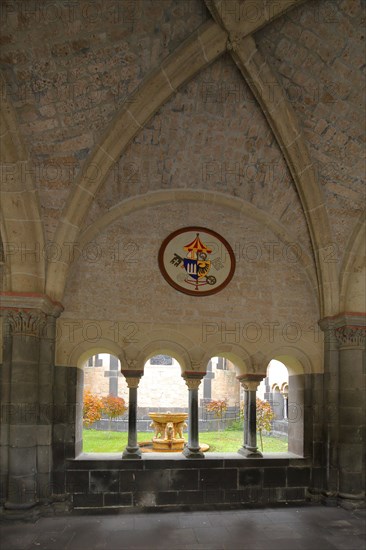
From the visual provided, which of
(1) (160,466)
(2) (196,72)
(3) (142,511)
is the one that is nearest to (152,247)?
(2) (196,72)

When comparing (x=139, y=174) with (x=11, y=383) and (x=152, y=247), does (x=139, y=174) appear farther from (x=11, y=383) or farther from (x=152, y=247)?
(x=11, y=383)

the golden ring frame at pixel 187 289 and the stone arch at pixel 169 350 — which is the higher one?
the golden ring frame at pixel 187 289

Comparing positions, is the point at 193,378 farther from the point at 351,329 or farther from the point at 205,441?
the point at 205,441

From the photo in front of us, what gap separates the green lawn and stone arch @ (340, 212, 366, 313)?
4971 mm

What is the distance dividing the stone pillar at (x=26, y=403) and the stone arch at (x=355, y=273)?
175 inches

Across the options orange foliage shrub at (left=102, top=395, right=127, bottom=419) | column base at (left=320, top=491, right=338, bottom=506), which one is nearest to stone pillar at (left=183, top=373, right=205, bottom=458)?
column base at (left=320, top=491, right=338, bottom=506)

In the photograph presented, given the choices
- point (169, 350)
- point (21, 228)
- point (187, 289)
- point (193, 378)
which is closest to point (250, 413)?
point (193, 378)

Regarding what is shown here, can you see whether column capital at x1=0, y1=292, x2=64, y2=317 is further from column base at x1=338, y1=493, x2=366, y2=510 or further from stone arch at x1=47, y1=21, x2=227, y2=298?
column base at x1=338, y1=493, x2=366, y2=510

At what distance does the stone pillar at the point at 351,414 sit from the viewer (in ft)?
23.7

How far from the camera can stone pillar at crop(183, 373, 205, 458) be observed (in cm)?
735

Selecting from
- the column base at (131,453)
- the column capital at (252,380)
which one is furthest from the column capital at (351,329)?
the column base at (131,453)

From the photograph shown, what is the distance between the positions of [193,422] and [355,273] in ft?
11.1

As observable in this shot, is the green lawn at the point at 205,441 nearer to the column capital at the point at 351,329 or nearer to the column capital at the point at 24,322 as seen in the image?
the column capital at the point at 351,329

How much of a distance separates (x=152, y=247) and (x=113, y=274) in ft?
2.38
